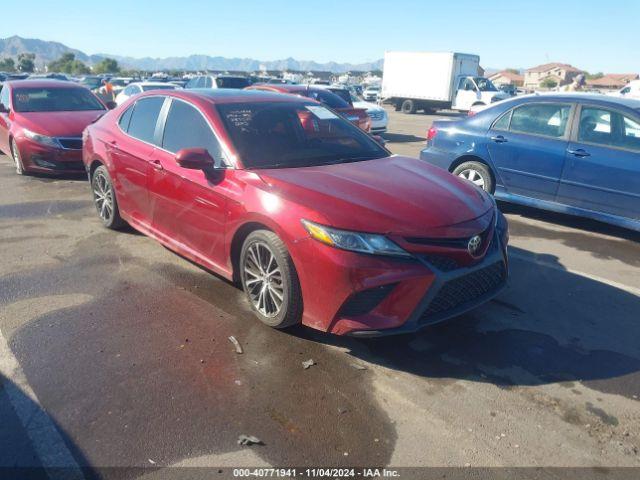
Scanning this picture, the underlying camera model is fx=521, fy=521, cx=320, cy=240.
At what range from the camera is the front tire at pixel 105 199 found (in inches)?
225

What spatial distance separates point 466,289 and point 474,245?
11.7 inches

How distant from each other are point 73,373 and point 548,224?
5.88 meters

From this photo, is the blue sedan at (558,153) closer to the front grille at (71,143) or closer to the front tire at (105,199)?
the front tire at (105,199)

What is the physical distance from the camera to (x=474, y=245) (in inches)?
136

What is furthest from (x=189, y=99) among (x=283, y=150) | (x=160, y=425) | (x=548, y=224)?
(x=548, y=224)

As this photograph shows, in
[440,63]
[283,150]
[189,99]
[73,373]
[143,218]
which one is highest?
[440,63]

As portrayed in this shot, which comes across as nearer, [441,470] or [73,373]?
[441,470]

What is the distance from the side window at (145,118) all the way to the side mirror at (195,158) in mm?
1163

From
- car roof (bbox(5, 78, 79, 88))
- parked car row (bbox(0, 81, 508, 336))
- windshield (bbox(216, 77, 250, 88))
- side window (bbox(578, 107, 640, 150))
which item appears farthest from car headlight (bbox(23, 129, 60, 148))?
windshield (bbox(216, 77, 250, 88))

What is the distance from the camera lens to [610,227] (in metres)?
6.77

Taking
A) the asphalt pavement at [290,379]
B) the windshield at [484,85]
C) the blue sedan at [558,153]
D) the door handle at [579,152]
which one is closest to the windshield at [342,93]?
the blue sedan at [558,153]

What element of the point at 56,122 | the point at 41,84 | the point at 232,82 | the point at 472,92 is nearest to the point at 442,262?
the point at 56,122

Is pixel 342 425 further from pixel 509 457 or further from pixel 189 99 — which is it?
pixel 189 99

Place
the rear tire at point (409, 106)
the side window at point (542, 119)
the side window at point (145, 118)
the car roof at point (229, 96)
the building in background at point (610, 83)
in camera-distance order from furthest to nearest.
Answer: the building in background at point (610, 83)
the rear tire at point (409, 106)
the side window at point (542, 119)
the side window at point (145, 118)
the car roof at point (229, 96)
